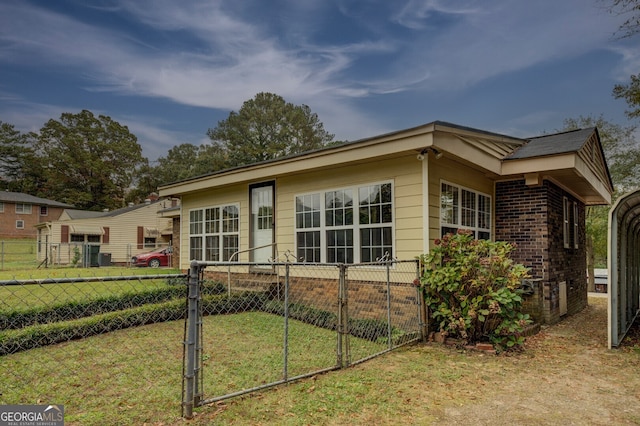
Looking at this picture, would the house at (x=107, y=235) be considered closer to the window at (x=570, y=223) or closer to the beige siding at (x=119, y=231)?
the beige siding at (x=119, y=231)

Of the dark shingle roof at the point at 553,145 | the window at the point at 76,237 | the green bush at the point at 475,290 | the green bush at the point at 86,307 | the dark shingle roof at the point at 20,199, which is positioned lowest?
the green bush at the point at 86,307

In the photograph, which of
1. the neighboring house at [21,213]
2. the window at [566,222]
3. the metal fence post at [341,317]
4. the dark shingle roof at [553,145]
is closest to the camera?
the metal fence post at [341,317]

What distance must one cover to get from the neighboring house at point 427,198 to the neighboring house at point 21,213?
32.9m

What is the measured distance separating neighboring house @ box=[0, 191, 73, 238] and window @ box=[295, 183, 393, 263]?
115ft

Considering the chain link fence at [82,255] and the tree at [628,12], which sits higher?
the tree at [628,12]

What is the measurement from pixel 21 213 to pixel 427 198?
128 feet

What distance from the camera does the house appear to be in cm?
2335

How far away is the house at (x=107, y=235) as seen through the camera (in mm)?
23350

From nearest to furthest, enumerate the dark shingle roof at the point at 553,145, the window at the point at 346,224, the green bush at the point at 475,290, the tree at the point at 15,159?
the green bush at the point at 475,290 < the window at the point at 346,224 < the dark shingle roof at the point at 553,145 < the tree at the point at 15,159

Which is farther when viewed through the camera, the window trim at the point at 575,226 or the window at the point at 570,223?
the window trim at the point at 575,226

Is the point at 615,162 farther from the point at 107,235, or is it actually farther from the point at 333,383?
the point at 107,235

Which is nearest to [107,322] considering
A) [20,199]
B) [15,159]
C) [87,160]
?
[20,199]

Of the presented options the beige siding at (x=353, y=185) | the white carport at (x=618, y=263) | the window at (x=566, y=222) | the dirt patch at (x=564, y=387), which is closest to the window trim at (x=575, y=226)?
the window at (x=566, y=222)

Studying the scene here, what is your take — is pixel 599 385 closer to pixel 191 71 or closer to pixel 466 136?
pixel 466 136
